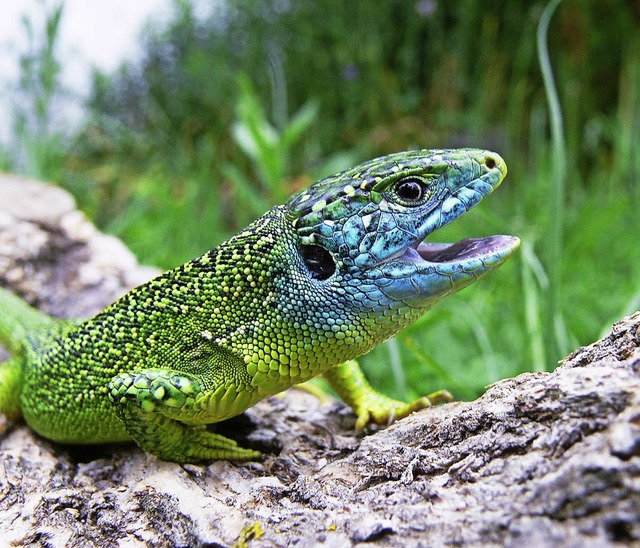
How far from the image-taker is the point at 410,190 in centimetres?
213

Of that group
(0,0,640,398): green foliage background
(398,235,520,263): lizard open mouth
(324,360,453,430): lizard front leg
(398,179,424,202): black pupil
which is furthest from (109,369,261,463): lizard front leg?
(0,0,640,398): green foliage background

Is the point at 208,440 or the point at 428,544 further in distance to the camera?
the point at 208,440

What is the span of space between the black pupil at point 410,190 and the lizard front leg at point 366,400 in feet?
2.62

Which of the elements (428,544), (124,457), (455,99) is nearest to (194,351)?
(124,457)

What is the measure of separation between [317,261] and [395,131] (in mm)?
7487

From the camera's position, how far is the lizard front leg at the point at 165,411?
6.97ft

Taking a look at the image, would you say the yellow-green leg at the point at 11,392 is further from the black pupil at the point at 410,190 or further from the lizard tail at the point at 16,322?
the black pupil at the point at 410,190

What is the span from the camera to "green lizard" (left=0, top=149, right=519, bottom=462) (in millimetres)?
2109

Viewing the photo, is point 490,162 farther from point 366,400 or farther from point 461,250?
point 366,400

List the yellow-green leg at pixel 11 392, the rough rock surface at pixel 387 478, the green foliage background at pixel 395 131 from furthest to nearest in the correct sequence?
1. the green foliage background at pixel 395 131
2. the yellow-green leg at pixel 11 392
3. the rough rock surface at pixel 387 478

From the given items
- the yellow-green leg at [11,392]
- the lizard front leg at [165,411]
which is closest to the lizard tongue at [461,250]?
the lizard front leg at [165,411]

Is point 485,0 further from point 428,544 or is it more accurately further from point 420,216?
point 428,544

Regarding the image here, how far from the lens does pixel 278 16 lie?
1243 cm

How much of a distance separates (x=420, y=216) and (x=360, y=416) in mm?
950
